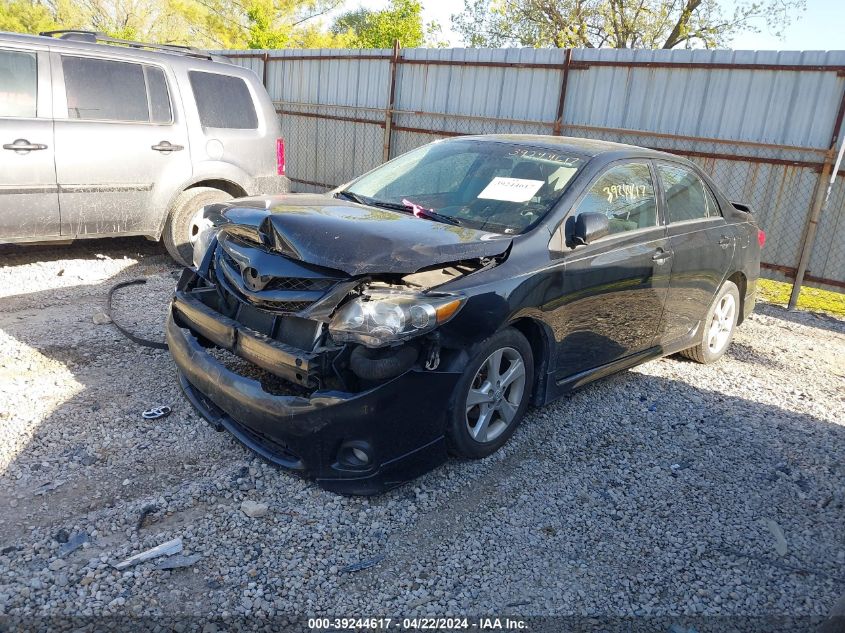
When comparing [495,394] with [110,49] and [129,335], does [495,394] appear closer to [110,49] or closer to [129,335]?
[129,335]

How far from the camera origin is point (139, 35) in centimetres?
3231

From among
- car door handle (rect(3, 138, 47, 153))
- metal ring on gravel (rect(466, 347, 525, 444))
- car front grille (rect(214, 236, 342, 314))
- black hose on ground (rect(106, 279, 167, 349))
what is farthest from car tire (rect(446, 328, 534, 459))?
car door handle (rect(3, 138, 47, 153))

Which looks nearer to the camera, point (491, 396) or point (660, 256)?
point (491, 396)

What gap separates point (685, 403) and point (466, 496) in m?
2.15

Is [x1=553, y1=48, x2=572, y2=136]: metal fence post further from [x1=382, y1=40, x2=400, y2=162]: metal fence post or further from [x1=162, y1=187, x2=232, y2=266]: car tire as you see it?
[x1=162, y1=187, x2=232, y2=266]: car tire

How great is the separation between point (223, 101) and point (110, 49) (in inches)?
45.2

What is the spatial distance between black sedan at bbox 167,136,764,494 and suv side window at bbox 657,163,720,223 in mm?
→ 24

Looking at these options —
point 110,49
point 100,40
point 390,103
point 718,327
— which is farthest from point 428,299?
point 390,103

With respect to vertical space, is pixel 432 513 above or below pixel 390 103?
below

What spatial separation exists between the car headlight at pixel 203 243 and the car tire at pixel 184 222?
2.82m

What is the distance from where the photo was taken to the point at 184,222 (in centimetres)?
686

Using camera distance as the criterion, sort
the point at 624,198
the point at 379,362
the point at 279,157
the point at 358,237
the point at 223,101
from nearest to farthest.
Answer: the point at 379,362 → the point at 358,237 → the point at 624,198 → the point at 223,101 → the point at 279,157

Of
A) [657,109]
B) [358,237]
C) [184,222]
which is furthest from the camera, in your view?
[657,109]

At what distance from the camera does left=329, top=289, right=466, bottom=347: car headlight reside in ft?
9.68
